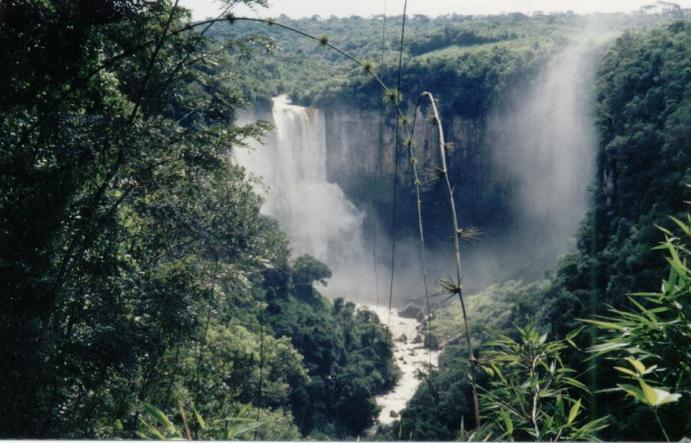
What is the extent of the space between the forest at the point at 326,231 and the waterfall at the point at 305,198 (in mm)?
71

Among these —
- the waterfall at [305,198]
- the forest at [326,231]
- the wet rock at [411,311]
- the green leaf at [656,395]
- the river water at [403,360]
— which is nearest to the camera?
the green leaf at [656,395]

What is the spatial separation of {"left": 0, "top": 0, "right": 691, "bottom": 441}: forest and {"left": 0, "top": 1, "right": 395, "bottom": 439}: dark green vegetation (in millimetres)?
17

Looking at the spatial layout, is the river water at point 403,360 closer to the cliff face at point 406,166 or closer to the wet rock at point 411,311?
the wet rock at point 411,311

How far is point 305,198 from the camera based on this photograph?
43.8 feet

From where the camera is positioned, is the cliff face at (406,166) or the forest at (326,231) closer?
the forest at (326,231)

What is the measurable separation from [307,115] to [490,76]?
12.0m

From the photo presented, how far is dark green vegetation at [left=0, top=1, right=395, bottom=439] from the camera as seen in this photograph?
10.2ft

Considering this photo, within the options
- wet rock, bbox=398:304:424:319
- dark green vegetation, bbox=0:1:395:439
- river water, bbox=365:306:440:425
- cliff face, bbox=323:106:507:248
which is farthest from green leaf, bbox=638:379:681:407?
wet rock, bbox=398:304:424:319

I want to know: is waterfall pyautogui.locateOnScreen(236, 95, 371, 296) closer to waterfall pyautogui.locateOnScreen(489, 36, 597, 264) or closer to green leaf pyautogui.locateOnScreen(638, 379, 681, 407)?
waterfall pyautogui.locateOnScreen(489, 36, 597, 264)

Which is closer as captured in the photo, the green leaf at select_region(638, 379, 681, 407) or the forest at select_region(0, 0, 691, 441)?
the green leaf at select_region(638, 379, 681, 407)

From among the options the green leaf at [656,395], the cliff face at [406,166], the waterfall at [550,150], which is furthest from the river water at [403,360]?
the green leaf at [656,395]

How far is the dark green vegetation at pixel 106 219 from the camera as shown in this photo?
3.10m

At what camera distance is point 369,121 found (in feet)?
71.8

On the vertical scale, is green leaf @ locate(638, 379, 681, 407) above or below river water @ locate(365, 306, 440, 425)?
above
